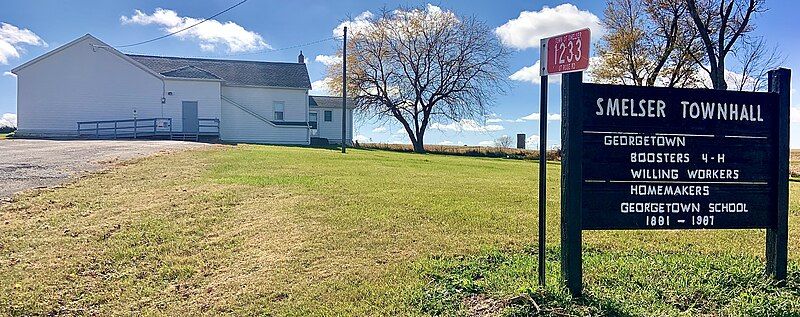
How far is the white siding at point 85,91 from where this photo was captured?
104 feet

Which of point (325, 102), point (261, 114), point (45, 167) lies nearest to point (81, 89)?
point (261, 114)

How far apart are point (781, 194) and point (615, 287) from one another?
1585 millimetres

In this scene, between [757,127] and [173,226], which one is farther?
[173,226]

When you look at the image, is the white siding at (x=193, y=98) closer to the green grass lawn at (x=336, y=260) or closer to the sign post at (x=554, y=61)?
the green grass lawn at (x=336, y=260)

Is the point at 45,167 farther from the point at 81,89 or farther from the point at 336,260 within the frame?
the point at 81,89

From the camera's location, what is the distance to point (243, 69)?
1512 inches

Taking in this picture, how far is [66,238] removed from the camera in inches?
246

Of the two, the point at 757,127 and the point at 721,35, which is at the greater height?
the point at 721,35

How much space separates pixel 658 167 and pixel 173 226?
5.15 metres

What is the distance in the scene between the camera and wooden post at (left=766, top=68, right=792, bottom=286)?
4676 millimetres

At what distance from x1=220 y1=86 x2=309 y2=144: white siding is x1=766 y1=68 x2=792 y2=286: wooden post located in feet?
103

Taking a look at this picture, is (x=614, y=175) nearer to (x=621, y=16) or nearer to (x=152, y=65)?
(x=621, y=16)

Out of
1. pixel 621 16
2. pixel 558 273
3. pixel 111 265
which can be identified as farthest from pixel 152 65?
pixel 558 273

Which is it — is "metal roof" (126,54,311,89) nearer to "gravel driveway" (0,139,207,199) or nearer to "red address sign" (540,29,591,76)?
"gravel driveway" (0,139,207,199)
